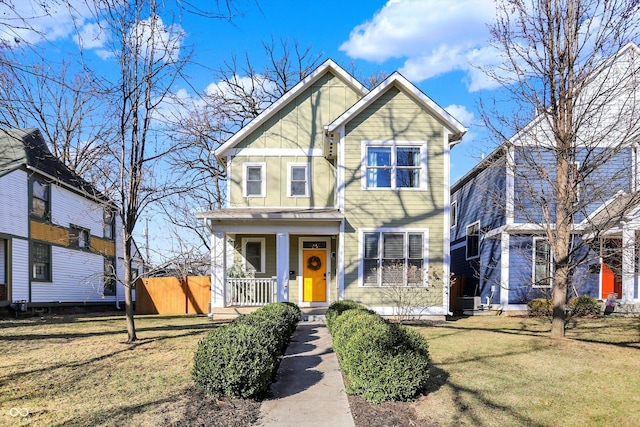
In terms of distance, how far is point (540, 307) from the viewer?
13977 millimetres

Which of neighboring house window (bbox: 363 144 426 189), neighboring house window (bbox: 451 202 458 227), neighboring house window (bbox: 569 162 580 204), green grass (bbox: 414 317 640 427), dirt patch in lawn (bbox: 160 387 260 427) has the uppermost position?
neighboring house window (bbox: 363 144 426 189)

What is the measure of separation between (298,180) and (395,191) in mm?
3538

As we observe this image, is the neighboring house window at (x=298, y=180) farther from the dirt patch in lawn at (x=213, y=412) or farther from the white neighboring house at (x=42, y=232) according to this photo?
the dirt patch in lawn at (x=213, y=412)

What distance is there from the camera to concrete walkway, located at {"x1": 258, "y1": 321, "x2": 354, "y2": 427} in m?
4.90

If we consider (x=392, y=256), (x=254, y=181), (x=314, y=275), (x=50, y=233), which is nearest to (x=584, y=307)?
(x=392, y=256)

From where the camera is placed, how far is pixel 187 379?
6301 millimetres

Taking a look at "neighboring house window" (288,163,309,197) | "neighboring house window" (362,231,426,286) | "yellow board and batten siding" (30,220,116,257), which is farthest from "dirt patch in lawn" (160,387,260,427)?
"yellow board and batten siding" (30,220,116,257)

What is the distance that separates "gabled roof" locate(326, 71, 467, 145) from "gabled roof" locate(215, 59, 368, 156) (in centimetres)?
181

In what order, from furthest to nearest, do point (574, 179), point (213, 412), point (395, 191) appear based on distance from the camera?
1. point (395, 191)
2. point (574, 179)
3. point (213, 412)

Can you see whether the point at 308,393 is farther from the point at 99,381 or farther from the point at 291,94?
the point at 291,94

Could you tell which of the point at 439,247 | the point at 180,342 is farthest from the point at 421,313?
the point at 180,342

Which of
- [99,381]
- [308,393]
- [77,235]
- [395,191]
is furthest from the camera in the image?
[77,235]

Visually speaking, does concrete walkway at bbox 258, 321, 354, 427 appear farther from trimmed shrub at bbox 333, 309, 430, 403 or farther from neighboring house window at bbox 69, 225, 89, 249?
neighboring house window at bbox 69, 225, 89, 249

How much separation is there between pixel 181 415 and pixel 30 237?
15534 mm
